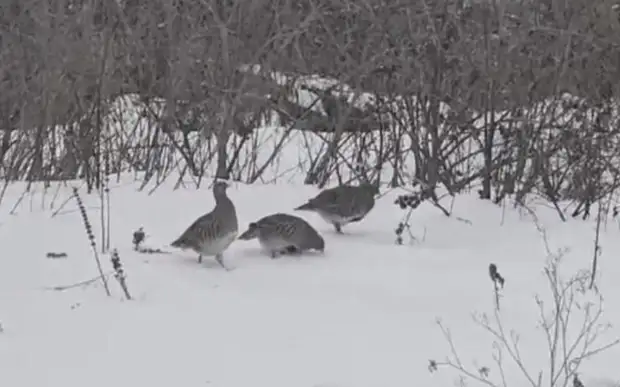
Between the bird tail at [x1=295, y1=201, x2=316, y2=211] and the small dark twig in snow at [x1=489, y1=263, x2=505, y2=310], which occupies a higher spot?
the bird tail at [x1=295, y1=201, x2=316, y2=211]

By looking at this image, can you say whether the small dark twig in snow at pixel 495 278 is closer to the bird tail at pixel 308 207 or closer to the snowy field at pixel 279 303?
the snowy field at pixel 279 303

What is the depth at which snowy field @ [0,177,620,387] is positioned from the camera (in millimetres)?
3734

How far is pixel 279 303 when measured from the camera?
4445mm

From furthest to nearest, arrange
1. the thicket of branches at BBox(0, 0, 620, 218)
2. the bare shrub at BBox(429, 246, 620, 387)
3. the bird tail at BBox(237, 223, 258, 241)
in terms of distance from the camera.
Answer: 1. the thicket of branches at BBox(0, 0, 620, 218)
2. the bird tail at BBox(237, 223, 258, 241)
3. the bare shrub at BBox(429, 246, 620, 387)

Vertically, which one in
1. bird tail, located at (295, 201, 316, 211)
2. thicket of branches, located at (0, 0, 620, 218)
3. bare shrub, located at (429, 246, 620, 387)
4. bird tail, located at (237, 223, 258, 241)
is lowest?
bare shrub, located at (429, 246, 620, 387)

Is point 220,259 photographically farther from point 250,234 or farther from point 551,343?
point 551,343

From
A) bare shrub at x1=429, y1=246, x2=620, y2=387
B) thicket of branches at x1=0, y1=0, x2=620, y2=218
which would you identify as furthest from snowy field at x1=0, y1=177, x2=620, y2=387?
thicket of branches at x1=0, y1=0, x2=620, y2=218

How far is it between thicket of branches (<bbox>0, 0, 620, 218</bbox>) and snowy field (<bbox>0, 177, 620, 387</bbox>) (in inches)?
30.2

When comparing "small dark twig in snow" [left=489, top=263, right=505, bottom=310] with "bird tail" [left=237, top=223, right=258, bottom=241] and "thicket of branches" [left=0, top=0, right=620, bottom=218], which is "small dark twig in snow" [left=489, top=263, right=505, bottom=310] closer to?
"bird tail" [left=237, top=223, right=258, bottom=241]

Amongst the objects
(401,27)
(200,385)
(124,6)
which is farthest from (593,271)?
(124,6)

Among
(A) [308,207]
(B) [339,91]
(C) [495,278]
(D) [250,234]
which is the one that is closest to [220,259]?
(D) [250,234]

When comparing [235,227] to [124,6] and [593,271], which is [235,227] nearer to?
[593,271]

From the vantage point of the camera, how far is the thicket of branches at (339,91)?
22.4ft

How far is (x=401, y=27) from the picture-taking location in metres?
7.55
